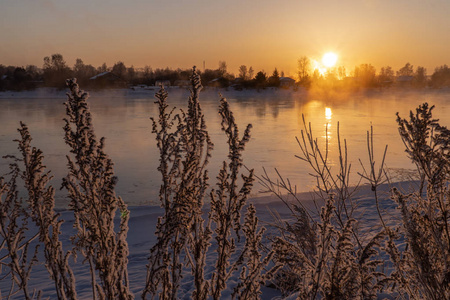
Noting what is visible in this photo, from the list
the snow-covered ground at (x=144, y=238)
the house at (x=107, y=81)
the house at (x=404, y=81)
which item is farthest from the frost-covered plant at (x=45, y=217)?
the house at (x=404, y=81)

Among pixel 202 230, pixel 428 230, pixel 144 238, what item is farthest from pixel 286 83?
pixel 202 230

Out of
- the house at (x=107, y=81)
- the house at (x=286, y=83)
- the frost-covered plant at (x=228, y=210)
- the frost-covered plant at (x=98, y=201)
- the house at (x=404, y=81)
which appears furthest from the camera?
the house at (x=404, y=81)

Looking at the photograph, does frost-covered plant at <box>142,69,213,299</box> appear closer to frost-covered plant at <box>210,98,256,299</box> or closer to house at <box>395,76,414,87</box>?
frost-covered plant at <box>210,98,256,299</box>

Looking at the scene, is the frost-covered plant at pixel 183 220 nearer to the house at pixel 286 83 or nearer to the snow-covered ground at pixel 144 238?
the snow-covered ground at pixel 144 238

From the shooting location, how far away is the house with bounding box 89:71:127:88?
7594 cm

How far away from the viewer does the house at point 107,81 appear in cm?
7594

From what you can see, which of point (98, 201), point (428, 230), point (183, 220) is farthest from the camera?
point (428, 230)

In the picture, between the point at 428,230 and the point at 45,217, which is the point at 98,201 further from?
the point at 428,230

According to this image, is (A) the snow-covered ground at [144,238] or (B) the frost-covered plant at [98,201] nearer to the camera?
(B) the frost-covered plant at [98,201]

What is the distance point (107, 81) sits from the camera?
253ft

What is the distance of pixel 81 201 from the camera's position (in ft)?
→ 6.29

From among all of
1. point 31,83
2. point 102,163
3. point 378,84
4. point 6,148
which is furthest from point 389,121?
point 378,84

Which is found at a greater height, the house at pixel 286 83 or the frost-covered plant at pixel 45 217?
the house at pixel 286 83

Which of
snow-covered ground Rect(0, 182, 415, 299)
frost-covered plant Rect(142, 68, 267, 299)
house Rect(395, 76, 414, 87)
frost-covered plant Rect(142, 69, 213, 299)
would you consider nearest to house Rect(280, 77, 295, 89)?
house Rect(395, 76, 414, 87)
